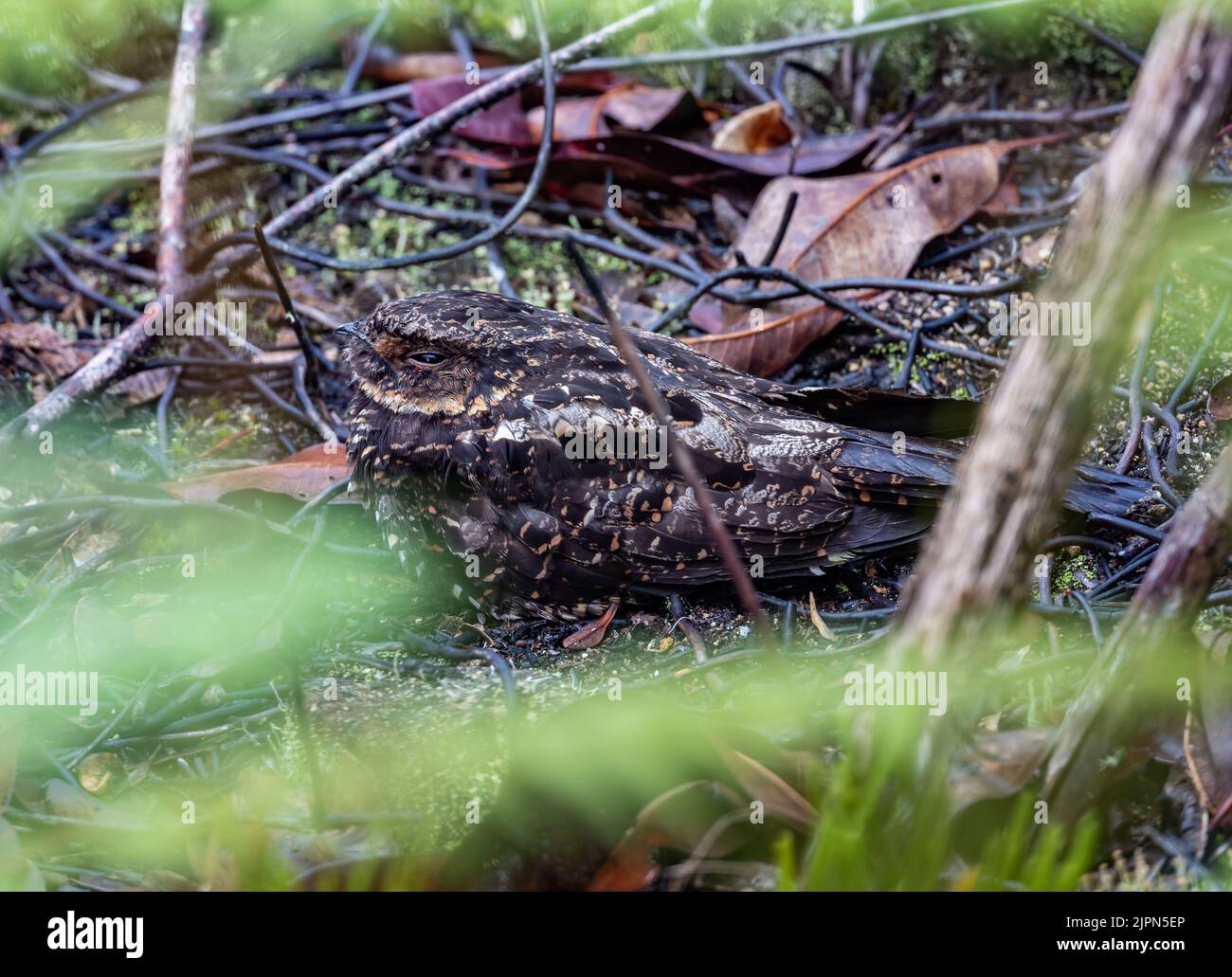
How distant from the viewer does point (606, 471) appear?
272 centimetres

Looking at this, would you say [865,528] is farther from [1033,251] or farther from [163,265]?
[163,265]

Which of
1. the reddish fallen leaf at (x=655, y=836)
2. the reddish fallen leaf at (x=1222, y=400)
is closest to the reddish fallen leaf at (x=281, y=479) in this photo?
the reddish fallen leaf at (x=655, y=836)

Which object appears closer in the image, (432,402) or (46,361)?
(432,402)

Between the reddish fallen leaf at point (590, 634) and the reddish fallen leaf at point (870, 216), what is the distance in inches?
46.6

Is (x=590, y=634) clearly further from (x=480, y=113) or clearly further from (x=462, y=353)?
(x=480, y=113)

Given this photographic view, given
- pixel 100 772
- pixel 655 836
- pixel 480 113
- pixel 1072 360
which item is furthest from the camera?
pixel 480 113

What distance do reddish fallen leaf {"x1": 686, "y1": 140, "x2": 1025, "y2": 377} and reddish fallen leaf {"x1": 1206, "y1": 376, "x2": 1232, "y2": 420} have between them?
3.46 feet

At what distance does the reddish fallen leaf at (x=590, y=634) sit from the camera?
276 centimetres

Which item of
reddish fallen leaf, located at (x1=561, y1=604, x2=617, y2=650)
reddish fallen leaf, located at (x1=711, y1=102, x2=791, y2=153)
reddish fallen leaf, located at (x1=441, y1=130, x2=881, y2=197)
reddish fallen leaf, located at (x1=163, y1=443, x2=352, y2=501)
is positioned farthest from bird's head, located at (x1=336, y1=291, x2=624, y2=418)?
reddish fallen leaf, located at (x1=711, y1=102, x2=791, y2=153)

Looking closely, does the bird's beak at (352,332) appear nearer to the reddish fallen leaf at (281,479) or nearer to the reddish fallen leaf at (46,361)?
the reddish fallen leaf at (281,479)

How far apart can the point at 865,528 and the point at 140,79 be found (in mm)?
3736

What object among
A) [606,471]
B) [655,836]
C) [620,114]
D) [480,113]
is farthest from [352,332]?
[655,836]

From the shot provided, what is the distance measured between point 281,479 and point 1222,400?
2.58m

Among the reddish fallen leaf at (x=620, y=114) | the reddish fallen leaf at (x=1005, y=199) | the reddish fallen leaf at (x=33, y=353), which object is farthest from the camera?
the reddish fallen leaf at (x=620, y=114)
